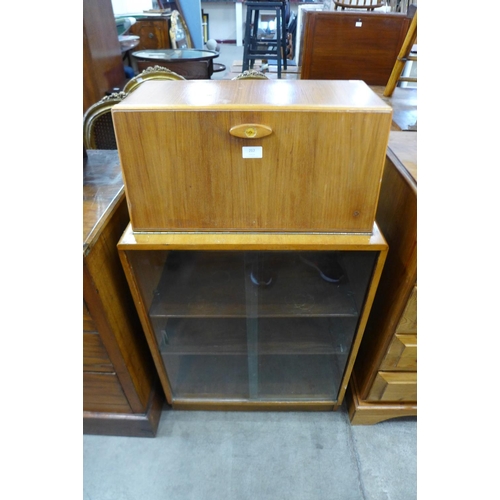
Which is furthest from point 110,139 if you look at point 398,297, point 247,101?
point 398,297

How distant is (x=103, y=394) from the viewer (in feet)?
3.06

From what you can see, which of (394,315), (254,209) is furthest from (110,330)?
(394,315)

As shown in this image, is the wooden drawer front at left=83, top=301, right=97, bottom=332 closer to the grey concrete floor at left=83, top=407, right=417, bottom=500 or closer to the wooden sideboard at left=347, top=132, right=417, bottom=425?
the grey concrete floor at left=83, top=407, right=417, bottom=500

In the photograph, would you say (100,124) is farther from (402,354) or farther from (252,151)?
(402,354)

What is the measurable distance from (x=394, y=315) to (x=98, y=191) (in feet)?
2.42

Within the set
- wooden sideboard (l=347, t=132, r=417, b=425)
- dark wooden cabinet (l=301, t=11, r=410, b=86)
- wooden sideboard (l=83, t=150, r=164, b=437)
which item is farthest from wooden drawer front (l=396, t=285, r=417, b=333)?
dark wooden cabinet (l=301, t=11, r=410, b=86)

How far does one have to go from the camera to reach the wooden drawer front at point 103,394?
0.88m

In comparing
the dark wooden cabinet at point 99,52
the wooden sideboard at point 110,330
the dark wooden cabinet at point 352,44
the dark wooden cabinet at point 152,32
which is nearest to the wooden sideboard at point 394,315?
the wooden sideboard at point 110,330

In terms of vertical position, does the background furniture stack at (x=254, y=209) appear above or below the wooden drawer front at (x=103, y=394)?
above

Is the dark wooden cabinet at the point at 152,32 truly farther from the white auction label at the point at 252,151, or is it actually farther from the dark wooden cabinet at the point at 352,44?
the white auction label at the point at 252,151

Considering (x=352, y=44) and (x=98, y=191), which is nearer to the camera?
(x=98, y=191)

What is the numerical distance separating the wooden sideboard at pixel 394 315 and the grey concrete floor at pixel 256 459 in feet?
0.28

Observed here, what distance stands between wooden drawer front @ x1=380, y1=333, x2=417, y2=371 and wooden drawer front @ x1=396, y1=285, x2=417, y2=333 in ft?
0.07

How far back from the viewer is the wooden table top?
2.18 ft
